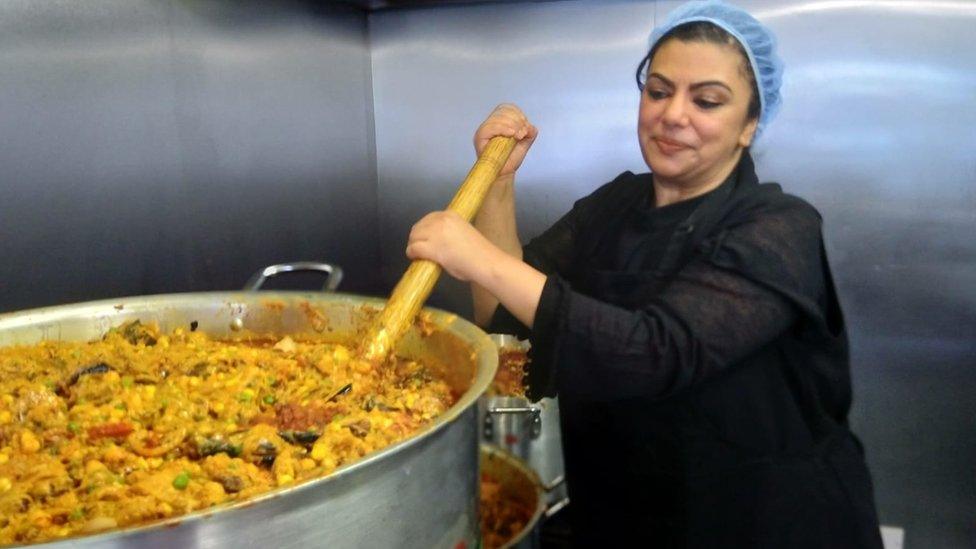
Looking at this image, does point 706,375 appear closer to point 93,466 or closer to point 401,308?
point 401,308

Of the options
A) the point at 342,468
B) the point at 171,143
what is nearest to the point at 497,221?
the point at 171,143

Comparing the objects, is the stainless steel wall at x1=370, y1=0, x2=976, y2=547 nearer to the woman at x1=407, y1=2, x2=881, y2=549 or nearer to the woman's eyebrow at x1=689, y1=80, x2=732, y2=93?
the woman at x1=407, y1=2, x2=881, y2=549

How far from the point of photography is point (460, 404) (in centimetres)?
60

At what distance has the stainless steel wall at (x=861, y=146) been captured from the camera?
1457 mm

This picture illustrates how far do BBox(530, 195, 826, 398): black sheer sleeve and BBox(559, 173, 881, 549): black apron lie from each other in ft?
0.31

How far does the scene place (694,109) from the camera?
3.33 ft

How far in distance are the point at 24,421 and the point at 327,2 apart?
109 cm

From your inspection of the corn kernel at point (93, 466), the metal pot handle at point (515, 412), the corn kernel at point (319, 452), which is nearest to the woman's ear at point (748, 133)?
the metal pot handle at point (515, 412)

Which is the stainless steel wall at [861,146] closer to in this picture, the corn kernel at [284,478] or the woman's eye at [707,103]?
the woman's eye at [707,103]

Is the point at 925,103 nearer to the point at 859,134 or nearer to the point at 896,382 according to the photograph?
the point at 859,134

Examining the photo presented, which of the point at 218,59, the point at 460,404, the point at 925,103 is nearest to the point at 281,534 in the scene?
the point at 460,404

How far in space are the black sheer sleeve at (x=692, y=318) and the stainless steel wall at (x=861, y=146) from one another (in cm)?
63

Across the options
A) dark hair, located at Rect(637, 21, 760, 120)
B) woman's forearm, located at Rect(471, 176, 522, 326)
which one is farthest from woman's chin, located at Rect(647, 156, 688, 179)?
woman's forearm, located at Rect(471, 176, 522, 326)

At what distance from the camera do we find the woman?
857 millimetres
